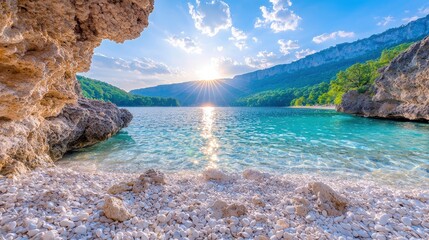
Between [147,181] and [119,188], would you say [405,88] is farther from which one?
[119,188]

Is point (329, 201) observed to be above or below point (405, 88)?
below

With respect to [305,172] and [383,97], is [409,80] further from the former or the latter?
[305,172]

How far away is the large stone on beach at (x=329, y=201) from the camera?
4.94 meters

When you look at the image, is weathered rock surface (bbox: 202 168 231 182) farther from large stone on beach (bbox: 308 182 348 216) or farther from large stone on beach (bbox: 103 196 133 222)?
large stone on beach (bbox: 103 196 133 222)

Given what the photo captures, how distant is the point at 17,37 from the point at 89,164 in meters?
7.66

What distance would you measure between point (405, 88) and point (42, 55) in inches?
1669

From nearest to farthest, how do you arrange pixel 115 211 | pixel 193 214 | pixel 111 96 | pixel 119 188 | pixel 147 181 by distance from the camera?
1. pixel 115 211
2. pixel 193 214
3. pixel 119 188
4. pixel 147 181
5. pixel 111 96

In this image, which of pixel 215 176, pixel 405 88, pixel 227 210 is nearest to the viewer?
pixel 227 210

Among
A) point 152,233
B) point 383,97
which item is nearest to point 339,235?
point 152,233

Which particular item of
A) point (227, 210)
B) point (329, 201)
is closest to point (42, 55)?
point (227, 210)

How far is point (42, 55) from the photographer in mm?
6562

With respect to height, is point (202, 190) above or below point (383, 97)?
below

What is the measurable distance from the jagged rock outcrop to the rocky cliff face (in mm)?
35626

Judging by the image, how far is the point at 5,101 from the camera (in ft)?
19.5
